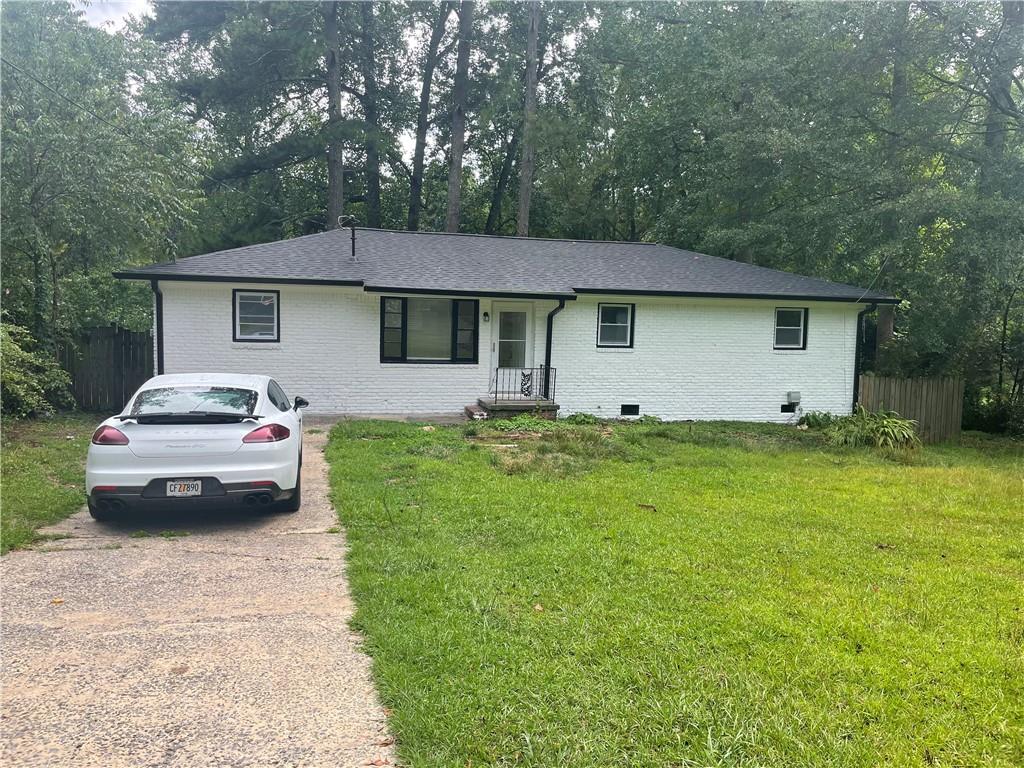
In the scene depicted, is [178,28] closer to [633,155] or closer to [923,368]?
[633,155]

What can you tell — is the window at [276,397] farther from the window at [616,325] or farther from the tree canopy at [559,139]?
Result: the window at [616,325]

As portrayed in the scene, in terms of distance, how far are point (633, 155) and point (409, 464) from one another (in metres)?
19.5

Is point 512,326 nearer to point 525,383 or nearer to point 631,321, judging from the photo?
point 525,383

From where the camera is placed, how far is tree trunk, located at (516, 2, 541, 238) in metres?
24.4

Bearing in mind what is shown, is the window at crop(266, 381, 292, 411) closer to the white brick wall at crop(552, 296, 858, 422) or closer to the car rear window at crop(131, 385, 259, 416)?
the car rear window at crop(131, 385, 259, 416)

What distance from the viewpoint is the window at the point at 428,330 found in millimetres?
14188

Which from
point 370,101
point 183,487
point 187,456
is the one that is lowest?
point 183,487

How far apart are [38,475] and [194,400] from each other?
319 centimetres

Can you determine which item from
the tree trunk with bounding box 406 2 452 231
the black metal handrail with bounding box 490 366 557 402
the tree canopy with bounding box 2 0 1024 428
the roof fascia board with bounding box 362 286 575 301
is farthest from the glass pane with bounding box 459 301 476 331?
the tree trunk with bounding box 406 2 452 231

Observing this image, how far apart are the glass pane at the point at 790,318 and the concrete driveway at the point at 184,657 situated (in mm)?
13095

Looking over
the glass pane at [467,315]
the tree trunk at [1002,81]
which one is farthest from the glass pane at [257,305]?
the tree trunk at [1002,81]

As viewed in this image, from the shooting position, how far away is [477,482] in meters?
7.86

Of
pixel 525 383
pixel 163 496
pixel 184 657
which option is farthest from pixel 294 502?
→ pixel 525 383

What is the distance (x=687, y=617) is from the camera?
4074 millimetres
